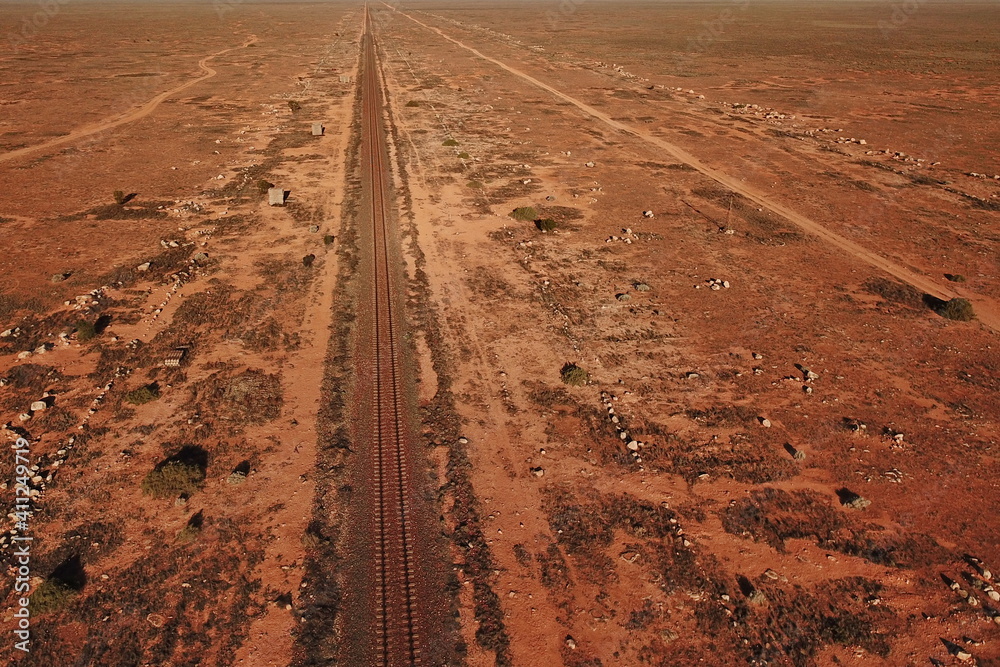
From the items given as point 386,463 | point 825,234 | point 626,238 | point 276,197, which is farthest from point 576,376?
point 276,197

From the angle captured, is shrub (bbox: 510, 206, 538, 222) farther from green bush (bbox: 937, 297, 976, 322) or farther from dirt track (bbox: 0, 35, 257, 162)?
dirt track (bbox: 0, 35, 257, 162)

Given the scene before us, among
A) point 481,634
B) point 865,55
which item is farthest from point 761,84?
point 481,634

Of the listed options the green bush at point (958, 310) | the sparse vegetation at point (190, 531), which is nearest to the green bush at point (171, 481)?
the sparse vegetation at point (190, 531)

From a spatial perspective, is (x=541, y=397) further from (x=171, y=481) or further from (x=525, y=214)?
(x=525, y=214)

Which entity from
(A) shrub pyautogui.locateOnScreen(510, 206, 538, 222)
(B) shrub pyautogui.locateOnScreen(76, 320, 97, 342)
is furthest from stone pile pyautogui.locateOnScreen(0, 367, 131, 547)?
(A) shrub pyautogui.locateOnScreen(510, 206, 538, 222)

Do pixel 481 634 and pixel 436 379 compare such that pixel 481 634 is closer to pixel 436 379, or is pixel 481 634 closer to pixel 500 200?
pixel 436 379

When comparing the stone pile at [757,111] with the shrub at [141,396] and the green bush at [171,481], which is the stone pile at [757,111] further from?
the green bush at [171,481]

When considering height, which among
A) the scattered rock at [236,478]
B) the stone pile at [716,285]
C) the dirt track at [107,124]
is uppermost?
the dirt track at [107,124]
